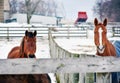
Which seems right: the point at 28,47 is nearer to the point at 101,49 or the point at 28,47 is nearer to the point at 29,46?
the point at 29,46

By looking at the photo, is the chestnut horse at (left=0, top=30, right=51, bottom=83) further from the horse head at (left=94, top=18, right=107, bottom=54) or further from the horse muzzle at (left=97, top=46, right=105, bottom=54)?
the horse head at (left=94, top=18, right=107, bottom=54)

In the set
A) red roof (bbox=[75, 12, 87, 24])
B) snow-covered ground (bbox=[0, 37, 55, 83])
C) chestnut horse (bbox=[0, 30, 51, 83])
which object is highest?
chestnut horse (bbox=[0, 30, 51, 83])

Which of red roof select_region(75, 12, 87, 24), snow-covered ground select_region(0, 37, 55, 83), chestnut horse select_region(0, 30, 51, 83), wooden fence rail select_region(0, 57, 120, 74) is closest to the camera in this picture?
wooden fence rail select_region(0, 57, 120, 74)

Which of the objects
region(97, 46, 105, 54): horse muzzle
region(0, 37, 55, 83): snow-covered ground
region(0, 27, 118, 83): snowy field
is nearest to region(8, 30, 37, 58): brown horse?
region(97, 46, 105, 54): horse muzzle

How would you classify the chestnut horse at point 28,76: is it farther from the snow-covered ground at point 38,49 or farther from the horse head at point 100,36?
the snow-covered ground at point 38,49

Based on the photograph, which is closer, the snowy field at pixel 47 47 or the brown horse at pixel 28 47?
the brown horse at pixel 28 47

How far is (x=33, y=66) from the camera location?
12.9 ft

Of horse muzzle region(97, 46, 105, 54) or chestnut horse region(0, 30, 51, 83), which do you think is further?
horse muzzle region(97, 46, 105, 54)

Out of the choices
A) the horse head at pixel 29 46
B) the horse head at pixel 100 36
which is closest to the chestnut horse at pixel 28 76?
the horse head at pixel 29 46

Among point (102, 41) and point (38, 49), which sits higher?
point (102, 41)

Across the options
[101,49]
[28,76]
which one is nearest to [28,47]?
[28,76]

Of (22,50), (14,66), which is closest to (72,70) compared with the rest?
(14,66)

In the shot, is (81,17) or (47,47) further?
(81,17)

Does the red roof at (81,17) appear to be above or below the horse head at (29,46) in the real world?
below
